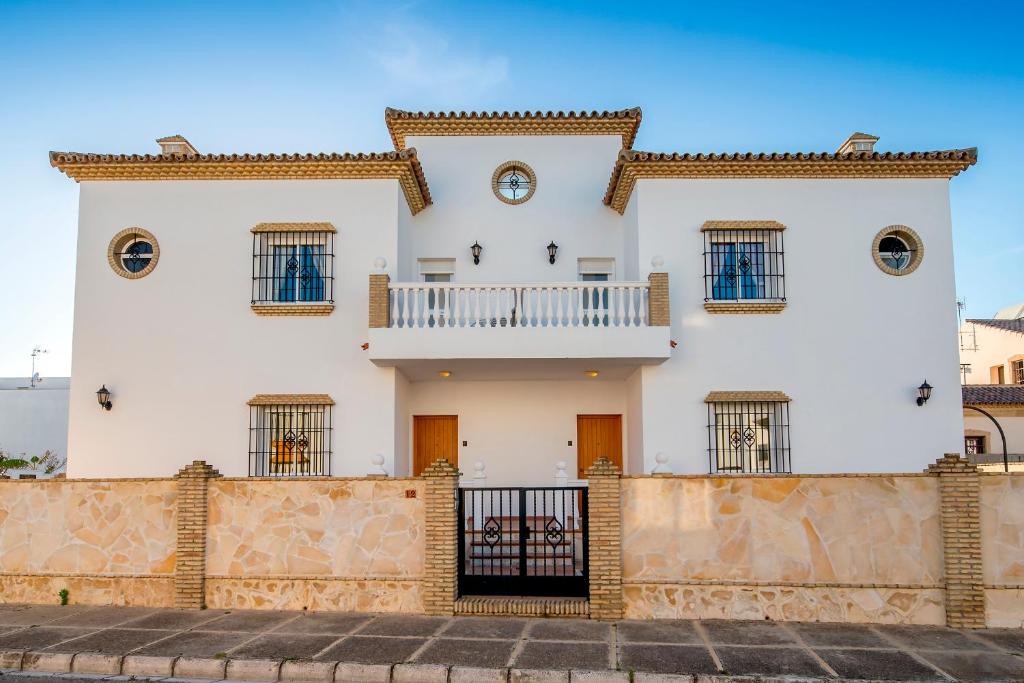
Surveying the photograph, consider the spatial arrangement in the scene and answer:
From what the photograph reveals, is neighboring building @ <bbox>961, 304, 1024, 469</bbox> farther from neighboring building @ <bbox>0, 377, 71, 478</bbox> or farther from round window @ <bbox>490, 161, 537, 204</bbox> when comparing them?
neighboring building @ <bbox>0, 377, 71, 478</bbox>

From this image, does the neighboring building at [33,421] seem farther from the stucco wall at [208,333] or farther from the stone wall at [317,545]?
the stone wall at [317,545]

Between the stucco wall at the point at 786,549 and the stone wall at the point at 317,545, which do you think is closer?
the stucco wall at the point at 786,549

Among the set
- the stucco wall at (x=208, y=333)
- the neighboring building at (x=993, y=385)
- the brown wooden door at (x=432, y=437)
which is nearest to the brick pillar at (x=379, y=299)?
the stucco wall at (x=208, y=333)

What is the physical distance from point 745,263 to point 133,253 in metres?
10.5

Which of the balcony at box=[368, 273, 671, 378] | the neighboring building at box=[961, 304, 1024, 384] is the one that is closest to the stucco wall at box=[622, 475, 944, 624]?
the balcony at box=[368, 273, 671, 378]

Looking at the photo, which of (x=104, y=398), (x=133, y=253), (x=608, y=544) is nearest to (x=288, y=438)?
(x=104, y=398)

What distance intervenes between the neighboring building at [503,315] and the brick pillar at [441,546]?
11.5ft

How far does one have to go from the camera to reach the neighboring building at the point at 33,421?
23688 millimetres

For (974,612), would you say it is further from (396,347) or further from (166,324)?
(166,324)

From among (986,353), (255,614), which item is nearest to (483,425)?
(255,614)

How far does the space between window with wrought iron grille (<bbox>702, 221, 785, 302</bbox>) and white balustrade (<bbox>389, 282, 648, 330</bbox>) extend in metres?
1.43

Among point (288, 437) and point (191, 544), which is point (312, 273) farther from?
point (191, 544)

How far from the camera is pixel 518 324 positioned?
37.4 feet

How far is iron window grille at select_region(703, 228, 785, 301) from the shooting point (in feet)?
38.9
